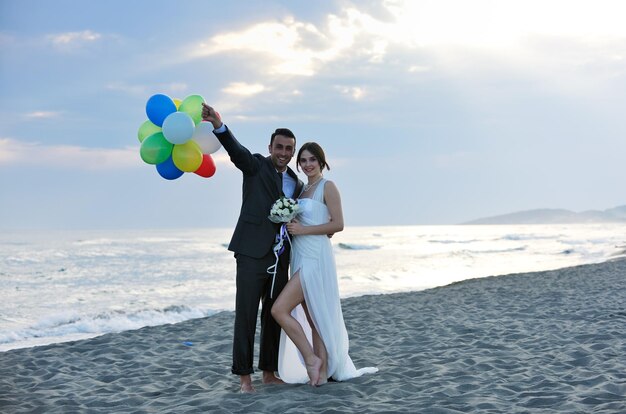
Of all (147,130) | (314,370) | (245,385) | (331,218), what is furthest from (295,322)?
(147,130)

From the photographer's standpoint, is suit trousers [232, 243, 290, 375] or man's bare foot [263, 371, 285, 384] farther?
man's bare foot [263, 371, 285, 384]

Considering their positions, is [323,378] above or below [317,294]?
below

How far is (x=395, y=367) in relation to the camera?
5801 millimetres

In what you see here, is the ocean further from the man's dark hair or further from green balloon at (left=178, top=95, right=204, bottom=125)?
the man's dark hair

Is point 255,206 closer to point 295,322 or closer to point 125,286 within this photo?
point 295,322

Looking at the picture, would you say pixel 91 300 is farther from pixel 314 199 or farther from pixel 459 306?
pixel 314 199

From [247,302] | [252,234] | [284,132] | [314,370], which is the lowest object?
[314,370]

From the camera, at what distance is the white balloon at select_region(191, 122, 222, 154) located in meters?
4.90

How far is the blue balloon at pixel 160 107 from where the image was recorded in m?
4.86

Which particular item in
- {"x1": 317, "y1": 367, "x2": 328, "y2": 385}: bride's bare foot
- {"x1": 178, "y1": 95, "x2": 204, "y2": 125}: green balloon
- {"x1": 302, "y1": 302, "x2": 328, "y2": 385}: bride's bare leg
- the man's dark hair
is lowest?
{"x1": 317, "y1": 367, "x2": 328, "y2": 385}: bride's bare foot

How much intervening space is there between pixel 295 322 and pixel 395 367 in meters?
1.39

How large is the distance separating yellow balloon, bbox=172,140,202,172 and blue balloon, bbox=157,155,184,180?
2.8 inches

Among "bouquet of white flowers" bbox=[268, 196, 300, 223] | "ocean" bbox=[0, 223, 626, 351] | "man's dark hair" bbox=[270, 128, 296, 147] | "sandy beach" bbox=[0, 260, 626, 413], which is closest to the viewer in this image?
"sandy beach" bbox=[0, 260, 626, 413]

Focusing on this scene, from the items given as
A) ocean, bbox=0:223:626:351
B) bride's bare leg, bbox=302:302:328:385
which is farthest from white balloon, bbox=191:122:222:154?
ocean, bbox=0:223:626:351
